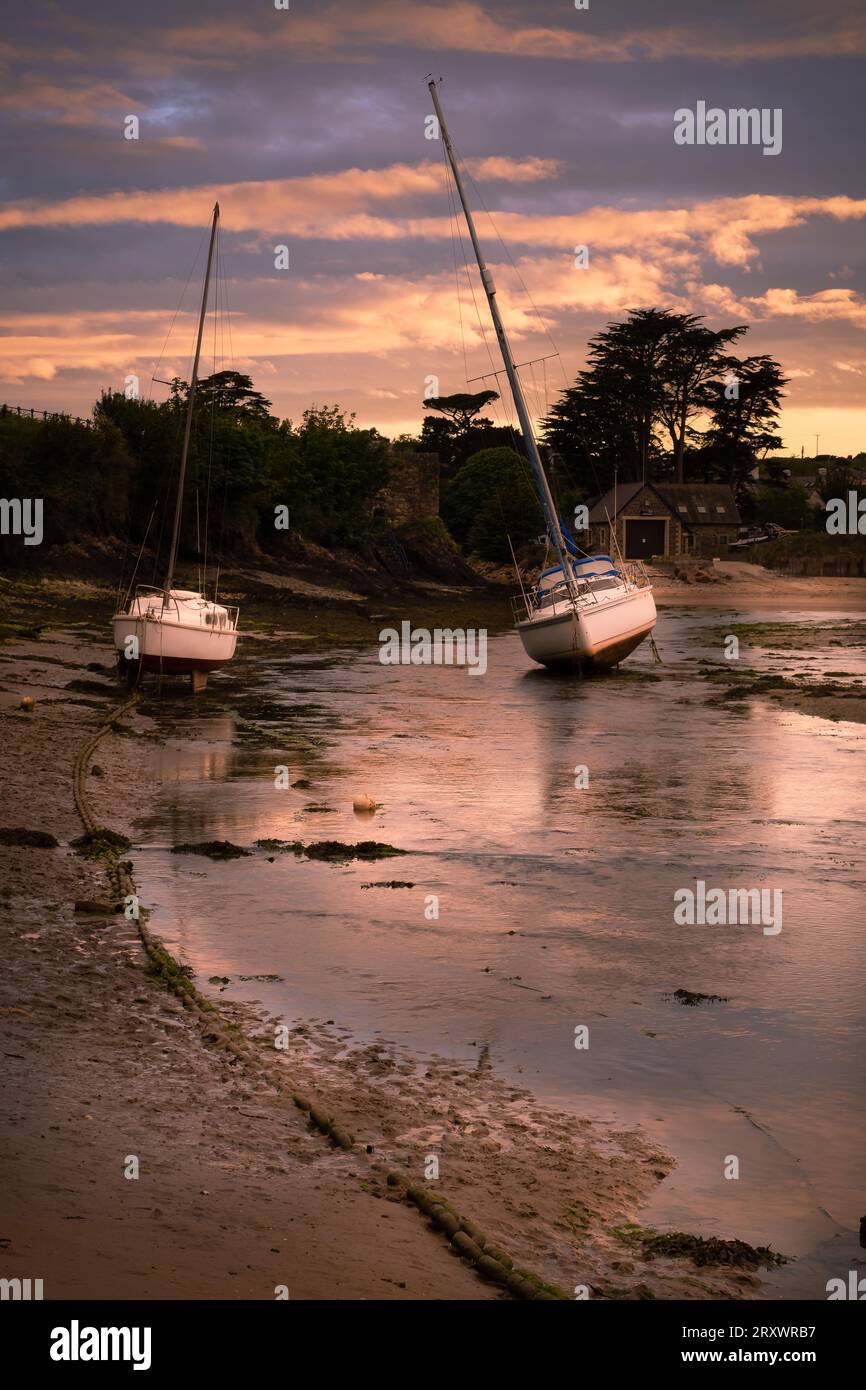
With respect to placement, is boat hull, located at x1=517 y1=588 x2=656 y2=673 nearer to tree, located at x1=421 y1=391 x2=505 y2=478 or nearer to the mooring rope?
the mooring rope

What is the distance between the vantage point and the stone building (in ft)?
389

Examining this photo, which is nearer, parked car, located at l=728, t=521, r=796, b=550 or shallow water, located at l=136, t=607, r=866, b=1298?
shallow water, located at l=136, t=607, r=866, b=1298

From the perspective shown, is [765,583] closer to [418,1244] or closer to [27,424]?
[27,424]

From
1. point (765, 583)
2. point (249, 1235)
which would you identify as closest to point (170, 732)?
point (249, 1235)

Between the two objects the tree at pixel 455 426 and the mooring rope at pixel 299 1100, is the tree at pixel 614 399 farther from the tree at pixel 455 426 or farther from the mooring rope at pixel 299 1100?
the mooring rope at pixel 299 1100

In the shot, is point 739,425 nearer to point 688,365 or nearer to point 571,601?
point 688,365

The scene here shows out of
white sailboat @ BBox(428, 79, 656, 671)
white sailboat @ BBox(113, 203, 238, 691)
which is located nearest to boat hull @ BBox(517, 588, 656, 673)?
white sailboat @ BBox(428, 79, 656, 671)

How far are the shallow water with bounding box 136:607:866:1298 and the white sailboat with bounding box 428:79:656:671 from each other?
11.8 metres

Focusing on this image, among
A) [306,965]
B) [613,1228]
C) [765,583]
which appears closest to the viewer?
[613,1228]

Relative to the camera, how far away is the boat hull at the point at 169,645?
32.2 meters

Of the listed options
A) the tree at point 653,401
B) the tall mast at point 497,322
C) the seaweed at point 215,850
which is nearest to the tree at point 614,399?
the tree at point 653,401

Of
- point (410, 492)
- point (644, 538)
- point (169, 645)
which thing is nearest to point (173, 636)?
point (169, 645)

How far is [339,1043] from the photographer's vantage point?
9977mm
